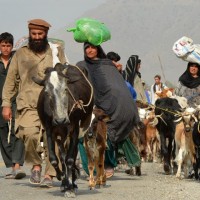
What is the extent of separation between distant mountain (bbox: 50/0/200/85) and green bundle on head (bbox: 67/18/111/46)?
377ft

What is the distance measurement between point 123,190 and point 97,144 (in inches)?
53.5

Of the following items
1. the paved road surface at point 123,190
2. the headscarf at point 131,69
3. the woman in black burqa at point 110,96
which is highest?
the headscarf at point 131,69

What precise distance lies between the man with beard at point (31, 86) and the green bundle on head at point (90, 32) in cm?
111

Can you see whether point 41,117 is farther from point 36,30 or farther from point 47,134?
point 36,30

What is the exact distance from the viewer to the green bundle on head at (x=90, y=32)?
16.3 m

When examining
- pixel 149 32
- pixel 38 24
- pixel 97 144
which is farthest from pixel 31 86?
pixel 149 32

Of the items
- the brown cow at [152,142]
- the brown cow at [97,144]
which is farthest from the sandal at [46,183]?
the brown cow at [152,142]

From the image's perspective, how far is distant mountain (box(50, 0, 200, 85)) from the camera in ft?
489

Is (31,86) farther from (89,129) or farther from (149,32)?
(149,32)

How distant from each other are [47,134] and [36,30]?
195cm

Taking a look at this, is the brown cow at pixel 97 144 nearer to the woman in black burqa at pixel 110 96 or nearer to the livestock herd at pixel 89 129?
the livestock herd at pixel 89 129

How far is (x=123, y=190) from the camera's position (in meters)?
14.8

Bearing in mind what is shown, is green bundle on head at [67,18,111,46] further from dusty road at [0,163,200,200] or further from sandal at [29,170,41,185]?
sandal at [29,170,41,185]

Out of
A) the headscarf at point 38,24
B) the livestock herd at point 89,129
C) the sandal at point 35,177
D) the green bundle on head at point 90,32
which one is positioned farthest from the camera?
the green bundle on head at point 90,32
